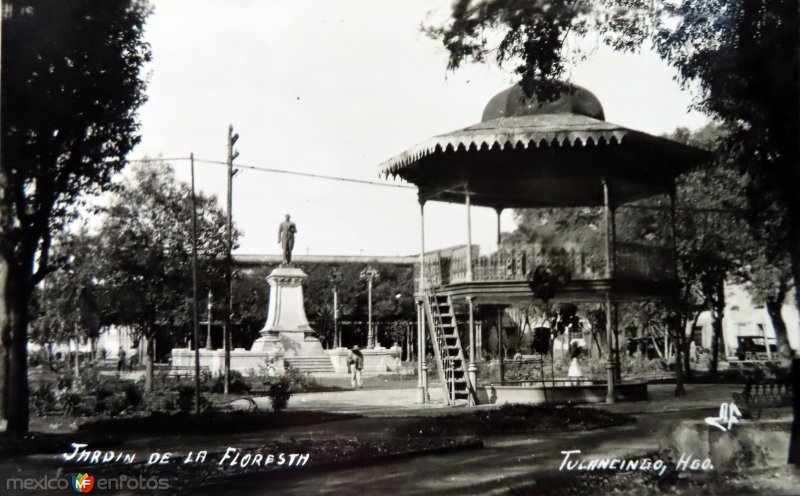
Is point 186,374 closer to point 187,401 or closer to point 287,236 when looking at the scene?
Answer: point 287,236

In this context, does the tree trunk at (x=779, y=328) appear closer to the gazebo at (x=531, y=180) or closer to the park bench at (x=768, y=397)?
the gazebo at (x=531, y=180)

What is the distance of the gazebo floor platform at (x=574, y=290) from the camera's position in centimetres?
1619

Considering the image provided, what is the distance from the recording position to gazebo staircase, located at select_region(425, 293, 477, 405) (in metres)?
17.0

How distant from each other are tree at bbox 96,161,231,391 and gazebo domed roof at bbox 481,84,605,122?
935 centimetres

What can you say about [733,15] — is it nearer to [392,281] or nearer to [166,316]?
[166,316]

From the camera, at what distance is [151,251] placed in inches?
814

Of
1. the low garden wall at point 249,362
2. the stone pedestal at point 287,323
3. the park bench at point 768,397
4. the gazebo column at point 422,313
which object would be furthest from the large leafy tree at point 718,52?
the stone pedestal at point 287,323

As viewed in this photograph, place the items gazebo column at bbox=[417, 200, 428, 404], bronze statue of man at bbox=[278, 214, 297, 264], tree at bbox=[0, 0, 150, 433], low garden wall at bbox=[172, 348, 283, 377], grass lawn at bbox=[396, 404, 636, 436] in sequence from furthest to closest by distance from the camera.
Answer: bronze statue of man at bbox=[278, 214, 297, 264], low garden wall at bbox=[172, 348, 283, 377], gazebo column at bbox=[417, 200, 428, 404], grass lawn at bbox=[396, 404, 636, 436], tree at bbox=[0, 0, 150, 433]

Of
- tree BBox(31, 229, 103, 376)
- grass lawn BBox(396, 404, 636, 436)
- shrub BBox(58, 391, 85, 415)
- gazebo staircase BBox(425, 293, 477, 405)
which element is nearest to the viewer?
grass lawn BBox(396, 404, 636, 436)

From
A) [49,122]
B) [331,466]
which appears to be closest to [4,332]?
[49,122]

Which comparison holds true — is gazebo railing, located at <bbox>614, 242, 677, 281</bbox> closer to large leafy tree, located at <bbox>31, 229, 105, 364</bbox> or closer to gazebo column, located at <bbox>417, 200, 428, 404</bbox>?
gazebo column, located at <bbox>417, 200, 428, 404</bbox>

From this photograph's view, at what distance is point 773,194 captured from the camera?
31.4 ft

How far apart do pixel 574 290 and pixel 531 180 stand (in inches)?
130

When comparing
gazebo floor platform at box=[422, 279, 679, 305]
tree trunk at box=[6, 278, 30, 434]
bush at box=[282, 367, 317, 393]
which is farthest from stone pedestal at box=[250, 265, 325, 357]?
tree trunk at box=[6, 278, 30, 434]
